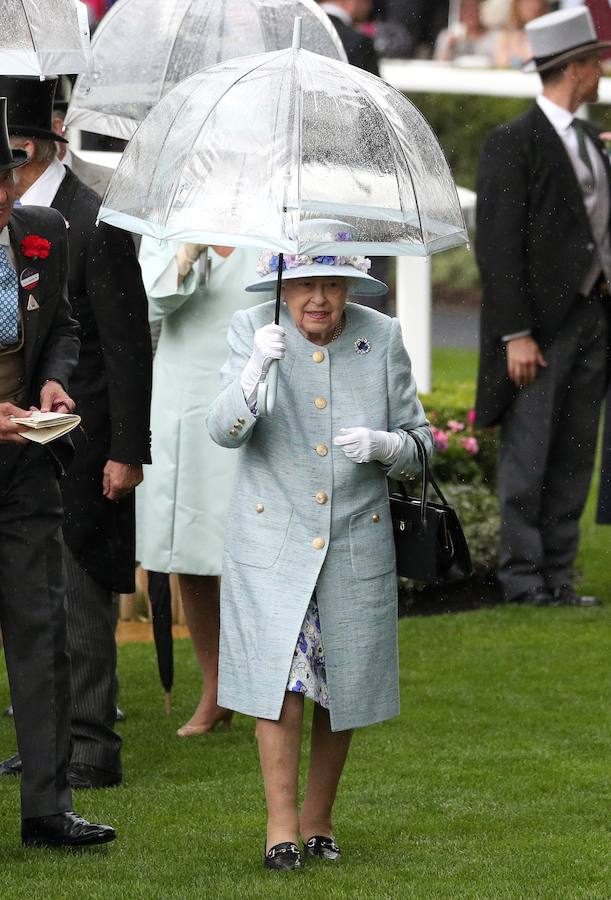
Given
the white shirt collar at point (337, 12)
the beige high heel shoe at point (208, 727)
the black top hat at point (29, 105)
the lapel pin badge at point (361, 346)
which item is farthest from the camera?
the white shirt collar at point (337, 12)

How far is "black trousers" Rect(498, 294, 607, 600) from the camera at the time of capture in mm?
9289

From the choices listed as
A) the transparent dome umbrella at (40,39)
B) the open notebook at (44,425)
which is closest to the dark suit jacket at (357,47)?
the transparent dome umbrella at (40,39)

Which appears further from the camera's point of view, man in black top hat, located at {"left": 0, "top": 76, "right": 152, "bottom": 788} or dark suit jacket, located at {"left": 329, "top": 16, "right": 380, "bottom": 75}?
dark suit jacket, located at {"left": 329, "top": 16, "right": 380, "bottom": 75}

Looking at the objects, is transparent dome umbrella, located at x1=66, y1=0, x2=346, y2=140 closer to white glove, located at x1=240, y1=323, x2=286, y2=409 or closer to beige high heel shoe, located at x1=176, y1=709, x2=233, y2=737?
white glove, located at x1=240, y1=323, x2=286, y2=409

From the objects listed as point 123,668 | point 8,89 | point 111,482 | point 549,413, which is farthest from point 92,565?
point 549,413

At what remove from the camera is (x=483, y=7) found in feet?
69.1

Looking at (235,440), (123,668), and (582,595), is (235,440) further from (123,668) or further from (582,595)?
(582,595)

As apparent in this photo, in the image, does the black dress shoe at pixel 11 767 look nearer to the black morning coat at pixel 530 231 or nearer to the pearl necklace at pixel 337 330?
the pearl necklace at pixel 337 330

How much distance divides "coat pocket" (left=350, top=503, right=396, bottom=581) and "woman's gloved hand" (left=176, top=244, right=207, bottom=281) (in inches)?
71.2

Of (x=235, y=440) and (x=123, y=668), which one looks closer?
(x=235, y=440)

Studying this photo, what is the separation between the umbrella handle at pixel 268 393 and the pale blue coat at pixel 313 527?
9 cm

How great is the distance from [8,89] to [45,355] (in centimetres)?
108

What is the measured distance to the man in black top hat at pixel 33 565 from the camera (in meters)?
5.01

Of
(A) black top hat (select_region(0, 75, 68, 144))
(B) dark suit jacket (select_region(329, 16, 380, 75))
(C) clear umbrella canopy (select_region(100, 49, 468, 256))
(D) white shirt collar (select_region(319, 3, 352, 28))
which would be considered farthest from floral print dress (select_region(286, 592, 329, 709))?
(D) white shirt collar (select_region(319, 3, 352, 28))
